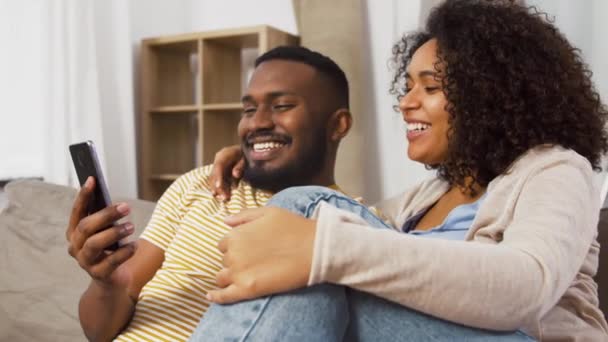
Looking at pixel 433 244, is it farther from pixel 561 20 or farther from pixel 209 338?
pixel 561 20

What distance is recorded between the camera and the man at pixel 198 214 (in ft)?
3.06

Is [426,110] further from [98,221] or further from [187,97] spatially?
[187,97]

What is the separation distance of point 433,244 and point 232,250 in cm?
25

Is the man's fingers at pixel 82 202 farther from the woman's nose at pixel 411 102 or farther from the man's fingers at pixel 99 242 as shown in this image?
the woman's nose at pixel 411 102

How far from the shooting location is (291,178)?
1.21m

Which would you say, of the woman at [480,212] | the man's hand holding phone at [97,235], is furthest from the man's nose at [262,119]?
the man's hand holding phone at [97,235]

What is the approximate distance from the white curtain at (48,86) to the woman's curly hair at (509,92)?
67.1 inches

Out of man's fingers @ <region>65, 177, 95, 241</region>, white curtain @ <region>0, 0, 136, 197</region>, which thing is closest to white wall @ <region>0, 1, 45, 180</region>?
white curtain @ <region>0, 0, 136, 197</region>

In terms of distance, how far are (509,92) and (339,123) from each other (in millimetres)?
410

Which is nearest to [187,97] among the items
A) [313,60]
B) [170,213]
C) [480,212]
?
[313,60]

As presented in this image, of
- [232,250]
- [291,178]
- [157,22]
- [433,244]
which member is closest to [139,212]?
[291,178]

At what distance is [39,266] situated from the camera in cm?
162

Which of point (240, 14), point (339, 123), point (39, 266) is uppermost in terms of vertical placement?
point (240, 14)

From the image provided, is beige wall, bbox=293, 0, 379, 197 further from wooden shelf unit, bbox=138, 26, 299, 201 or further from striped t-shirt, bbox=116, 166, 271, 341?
striped t-shirt, bbox=116, 166, 271, 341
